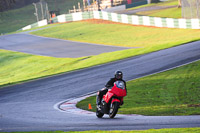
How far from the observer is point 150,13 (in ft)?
232

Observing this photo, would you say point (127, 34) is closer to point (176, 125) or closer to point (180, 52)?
point (180, 52)

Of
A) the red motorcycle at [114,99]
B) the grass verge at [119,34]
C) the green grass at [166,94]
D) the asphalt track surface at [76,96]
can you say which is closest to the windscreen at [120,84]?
the red motorcycle at [114,99]

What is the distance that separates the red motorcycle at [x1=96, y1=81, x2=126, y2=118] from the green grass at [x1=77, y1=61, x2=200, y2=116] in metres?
1.17

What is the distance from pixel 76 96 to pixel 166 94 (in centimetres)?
531

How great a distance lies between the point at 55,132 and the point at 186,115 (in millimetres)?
4059

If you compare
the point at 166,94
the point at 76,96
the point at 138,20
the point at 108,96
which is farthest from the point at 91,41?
the point at 108,96

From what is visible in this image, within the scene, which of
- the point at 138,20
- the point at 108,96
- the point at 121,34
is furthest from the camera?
the point at 138,20

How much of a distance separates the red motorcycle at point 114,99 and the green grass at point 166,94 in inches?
46.2

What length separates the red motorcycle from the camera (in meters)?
12.0

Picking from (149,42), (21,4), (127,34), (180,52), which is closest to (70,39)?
(127,34)

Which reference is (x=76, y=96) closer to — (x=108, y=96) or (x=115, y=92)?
(x=108, y=96)

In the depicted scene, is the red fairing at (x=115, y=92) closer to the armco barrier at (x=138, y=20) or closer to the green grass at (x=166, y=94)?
the green grass at (x=166, y=94)

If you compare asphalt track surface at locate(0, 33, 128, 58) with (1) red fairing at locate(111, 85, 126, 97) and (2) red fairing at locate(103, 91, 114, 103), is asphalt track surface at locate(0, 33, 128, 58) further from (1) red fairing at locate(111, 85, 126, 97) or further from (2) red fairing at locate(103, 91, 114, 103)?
(1) red fairing at locate(111, 85, 126, 97)

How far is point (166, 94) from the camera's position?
16594 millimetres
